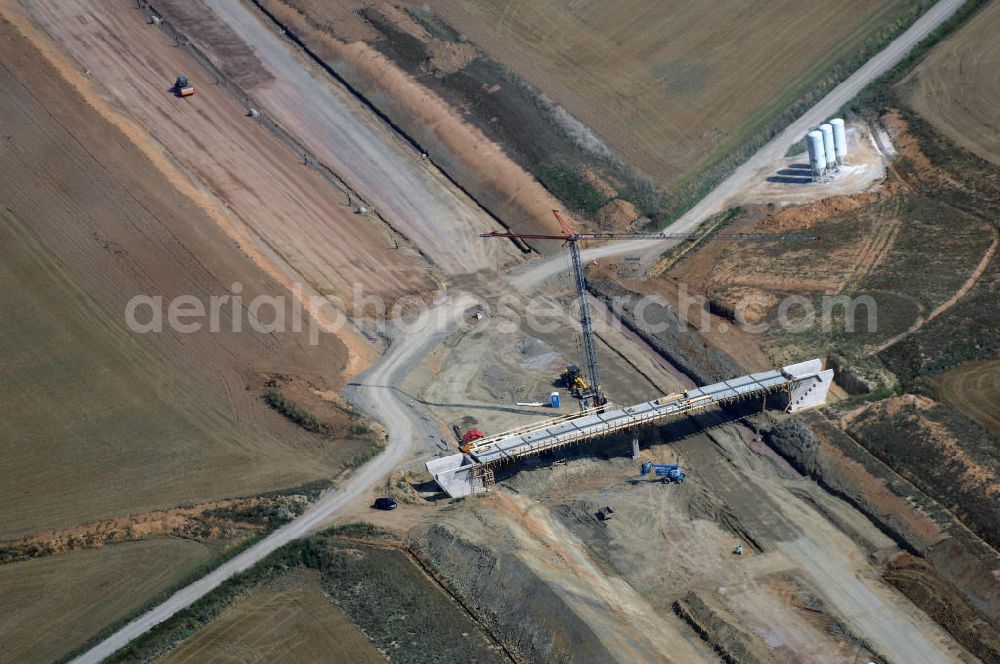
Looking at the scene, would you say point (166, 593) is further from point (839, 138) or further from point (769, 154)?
point (839, 138)

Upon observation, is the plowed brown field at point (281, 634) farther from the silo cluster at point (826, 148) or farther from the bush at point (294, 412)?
the silo cluster at point (826, 148)

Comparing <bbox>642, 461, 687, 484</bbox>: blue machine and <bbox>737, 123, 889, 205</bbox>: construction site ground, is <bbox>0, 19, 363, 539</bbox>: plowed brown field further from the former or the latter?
<bbox>737, 123, 889, 205</bbox>: construction site ground

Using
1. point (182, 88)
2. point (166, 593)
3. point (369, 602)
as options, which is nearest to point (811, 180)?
point (182, 88)

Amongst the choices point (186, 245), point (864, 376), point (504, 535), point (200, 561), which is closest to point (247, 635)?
point (200, 561)

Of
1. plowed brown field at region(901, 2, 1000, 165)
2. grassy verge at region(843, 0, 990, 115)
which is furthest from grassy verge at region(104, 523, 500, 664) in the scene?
grassy verge at region(843, 0, 990, 115)

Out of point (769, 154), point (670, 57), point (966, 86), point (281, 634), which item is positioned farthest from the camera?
point (670, 57)

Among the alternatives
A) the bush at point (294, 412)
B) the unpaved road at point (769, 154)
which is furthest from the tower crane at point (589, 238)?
the bush at point (294, 412)

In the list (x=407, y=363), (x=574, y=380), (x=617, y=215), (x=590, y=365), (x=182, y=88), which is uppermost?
(x=182, y=88)
